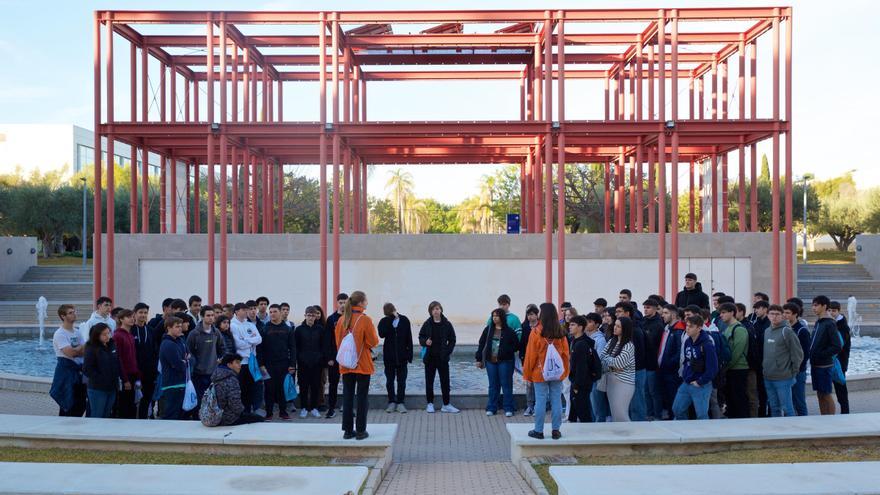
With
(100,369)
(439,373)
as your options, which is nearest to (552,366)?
(439,373)

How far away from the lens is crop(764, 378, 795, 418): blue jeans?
9.41 metres

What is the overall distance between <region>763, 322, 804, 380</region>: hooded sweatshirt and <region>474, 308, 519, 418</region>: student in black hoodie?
333 centimetres

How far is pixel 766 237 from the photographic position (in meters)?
22.5

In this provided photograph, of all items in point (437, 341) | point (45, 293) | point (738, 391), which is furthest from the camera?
point (45, 293)

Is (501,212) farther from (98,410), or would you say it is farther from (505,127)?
(98,410)

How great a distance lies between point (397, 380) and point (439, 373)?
645 mm

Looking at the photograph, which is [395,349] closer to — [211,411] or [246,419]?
[246,419]

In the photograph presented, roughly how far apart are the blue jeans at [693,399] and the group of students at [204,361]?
3777mm

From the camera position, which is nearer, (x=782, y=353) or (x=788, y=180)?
(x=782, y=353)

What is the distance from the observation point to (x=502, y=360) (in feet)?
35.5

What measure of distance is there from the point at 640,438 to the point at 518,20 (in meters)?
14.9

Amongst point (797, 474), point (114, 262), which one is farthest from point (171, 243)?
Answer: point (797, 474)

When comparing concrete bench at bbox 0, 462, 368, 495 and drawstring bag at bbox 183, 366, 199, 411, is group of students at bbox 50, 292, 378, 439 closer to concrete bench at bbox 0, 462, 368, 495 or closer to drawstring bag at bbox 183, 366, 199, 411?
drawstring bag at bbox 183, 366, 199, 411

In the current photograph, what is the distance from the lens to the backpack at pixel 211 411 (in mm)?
8781
